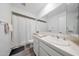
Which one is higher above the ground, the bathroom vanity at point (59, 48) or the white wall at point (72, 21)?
the white wall at point (72, 21)

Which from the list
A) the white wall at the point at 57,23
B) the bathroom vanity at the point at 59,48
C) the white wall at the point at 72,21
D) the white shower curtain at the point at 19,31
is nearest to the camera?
the bathroom vanity at the point at 59,48

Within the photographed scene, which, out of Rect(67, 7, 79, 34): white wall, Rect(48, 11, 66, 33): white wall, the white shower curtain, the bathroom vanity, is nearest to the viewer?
the bathroom vanity

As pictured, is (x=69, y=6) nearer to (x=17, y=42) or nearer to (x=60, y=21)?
(x=60, y=21)

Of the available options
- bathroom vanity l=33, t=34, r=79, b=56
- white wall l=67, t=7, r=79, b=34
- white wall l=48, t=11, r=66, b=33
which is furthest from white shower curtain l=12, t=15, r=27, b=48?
white wall l=67, t=7, r=79, b=34

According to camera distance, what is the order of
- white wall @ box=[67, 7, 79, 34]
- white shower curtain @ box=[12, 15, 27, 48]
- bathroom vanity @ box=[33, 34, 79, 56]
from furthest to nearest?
white shower curtain @ box=[12, 15, 27, 48], white wall @ box=[67, 7, 79, 34], bathroom vanity @ box=[33, 34, 79, 56]

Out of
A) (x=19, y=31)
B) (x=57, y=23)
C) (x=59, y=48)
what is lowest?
(x=59, y=48)

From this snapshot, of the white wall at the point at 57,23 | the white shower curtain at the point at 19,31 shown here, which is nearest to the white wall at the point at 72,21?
the white wall at the point at 57,23

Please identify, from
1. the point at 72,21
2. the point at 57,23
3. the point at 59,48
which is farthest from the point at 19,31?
the point at 59,48

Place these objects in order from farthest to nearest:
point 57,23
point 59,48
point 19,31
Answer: point 19,31
point 57,23
point 59,48

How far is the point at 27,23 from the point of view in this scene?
335cm

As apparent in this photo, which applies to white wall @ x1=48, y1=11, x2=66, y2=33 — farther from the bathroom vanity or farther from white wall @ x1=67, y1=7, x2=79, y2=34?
the bathroom vanity

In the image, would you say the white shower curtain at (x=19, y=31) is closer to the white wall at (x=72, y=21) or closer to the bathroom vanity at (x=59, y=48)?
the bathroom vanity at (x=59, y=48)

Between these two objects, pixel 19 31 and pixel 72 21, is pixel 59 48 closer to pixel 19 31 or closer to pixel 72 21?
pixel 72 21

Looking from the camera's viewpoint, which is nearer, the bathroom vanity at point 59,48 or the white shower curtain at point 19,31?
the bathroom vanity at point 59,48
